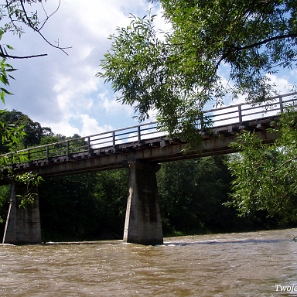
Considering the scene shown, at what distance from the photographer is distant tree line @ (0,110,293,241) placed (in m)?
41.7

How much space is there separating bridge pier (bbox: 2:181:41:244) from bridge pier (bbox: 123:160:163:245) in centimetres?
1001

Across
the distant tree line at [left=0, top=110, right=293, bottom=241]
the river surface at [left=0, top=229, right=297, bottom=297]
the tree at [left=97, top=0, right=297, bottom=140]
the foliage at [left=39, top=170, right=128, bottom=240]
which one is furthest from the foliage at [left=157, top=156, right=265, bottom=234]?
the tree at [left=97, top=0, right=297, bottom=140]

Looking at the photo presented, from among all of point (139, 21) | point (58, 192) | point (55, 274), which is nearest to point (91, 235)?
point (58, 192)

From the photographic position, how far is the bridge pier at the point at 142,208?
24891 millimetres

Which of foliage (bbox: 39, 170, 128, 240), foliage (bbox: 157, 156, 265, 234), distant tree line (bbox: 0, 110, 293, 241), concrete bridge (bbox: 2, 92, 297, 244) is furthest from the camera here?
foliage (bbox: 157, 156, 265, 234)

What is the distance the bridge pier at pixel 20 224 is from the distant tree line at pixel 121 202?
6590 mm

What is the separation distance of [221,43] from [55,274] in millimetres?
8365

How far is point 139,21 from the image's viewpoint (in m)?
8.16

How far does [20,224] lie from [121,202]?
18333 millimetres

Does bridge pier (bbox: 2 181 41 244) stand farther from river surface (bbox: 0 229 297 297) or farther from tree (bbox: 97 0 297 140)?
tree (bbox: 97 0 297 140)

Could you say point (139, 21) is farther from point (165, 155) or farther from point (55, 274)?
point (165, 155)

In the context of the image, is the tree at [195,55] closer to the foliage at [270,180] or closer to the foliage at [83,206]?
the foliage at [270,180]

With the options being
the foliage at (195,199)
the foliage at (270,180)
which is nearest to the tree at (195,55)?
the foliage at (270,180)

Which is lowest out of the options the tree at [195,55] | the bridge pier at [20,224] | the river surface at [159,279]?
the river surface at [159,279]
